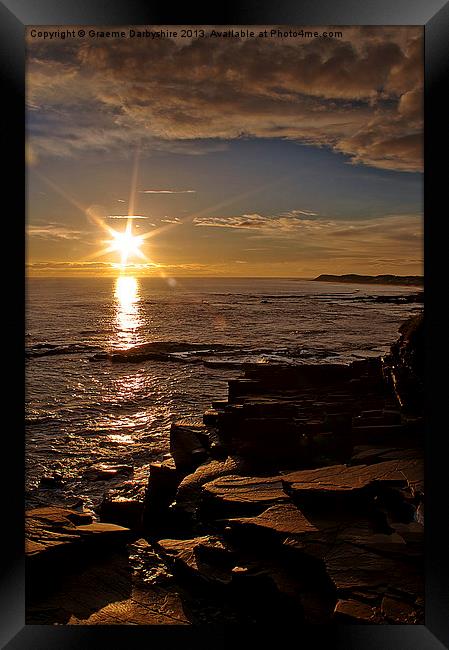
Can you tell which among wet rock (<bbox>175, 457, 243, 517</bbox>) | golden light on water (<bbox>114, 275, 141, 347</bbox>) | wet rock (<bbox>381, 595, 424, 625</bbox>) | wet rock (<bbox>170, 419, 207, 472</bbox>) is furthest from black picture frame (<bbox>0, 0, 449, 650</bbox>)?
golden light on water (<bbox>114, 275, 141, 347</bbox>)

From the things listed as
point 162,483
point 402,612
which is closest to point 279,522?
point 402,612

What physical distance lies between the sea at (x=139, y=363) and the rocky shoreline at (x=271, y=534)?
89cm

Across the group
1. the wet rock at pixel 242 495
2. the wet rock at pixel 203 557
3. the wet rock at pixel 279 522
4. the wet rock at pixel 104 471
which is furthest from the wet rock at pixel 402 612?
the wet rock at pixel 104 471

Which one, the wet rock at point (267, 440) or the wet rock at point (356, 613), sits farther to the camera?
the wet rock at point (267, 440)

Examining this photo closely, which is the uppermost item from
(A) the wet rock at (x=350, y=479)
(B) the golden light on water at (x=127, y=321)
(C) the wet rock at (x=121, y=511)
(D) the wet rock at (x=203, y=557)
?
(B) the golden light on water at (x=127, y=321)

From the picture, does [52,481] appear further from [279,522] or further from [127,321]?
[127,321]

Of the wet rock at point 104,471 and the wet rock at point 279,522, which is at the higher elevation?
the wet rock at point 279,522

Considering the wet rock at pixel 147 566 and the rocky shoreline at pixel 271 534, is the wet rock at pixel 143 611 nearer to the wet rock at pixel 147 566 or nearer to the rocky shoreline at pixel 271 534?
the rocky shoreline at pixel 271 534

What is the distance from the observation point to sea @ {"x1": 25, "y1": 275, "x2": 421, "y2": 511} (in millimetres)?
5828

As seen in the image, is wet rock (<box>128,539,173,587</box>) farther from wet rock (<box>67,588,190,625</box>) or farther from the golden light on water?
the golden light on water
